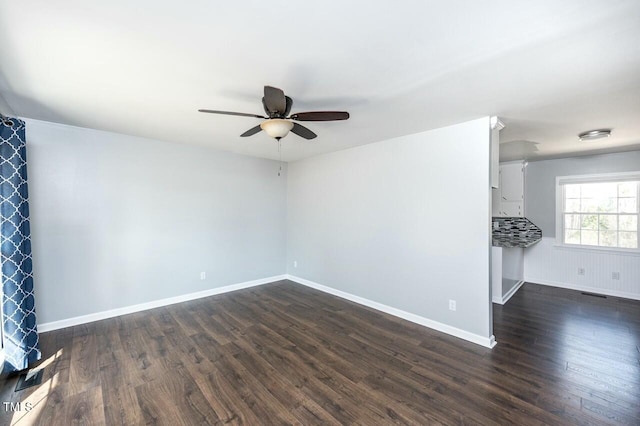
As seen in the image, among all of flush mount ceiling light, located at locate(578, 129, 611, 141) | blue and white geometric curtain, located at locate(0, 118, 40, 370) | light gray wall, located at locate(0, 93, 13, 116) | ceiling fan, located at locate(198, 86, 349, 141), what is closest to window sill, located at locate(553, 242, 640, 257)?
flush mount ceiling light, located at locate(578, 129, 611, 141)

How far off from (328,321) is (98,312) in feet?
10.0

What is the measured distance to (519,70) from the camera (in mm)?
1927

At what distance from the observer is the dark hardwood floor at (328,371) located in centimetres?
195

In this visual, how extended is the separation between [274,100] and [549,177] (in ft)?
19.5

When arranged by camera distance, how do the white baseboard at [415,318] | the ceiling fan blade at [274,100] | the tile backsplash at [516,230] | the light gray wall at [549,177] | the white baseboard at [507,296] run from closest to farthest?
the ceiling fan blade at [274,100], the white baseboard at [415,318], the white baseboard at [507,296], the light gray wall at [549,177], the tile backsplash at [516,230]

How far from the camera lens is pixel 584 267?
4.94 m

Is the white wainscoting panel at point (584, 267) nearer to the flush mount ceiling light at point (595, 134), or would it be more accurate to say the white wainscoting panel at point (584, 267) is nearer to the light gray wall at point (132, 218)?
the flush mount ceiling light at point (595, 134)

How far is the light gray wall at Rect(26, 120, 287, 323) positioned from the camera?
3.26 m

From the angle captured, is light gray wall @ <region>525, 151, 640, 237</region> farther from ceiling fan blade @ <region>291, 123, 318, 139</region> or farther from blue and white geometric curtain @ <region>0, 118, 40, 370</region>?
blue and white geometric curtain @ <region>0, 118, 40, 370</region>

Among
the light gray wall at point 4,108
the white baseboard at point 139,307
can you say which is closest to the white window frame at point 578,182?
the white baseboard at point 139,307

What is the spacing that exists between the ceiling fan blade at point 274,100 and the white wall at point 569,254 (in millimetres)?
5766

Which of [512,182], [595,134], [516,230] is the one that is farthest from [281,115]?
[516,230]

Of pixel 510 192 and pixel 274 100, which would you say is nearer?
pixel 274 100

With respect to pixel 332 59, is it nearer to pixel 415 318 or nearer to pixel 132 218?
pixel 415 318
